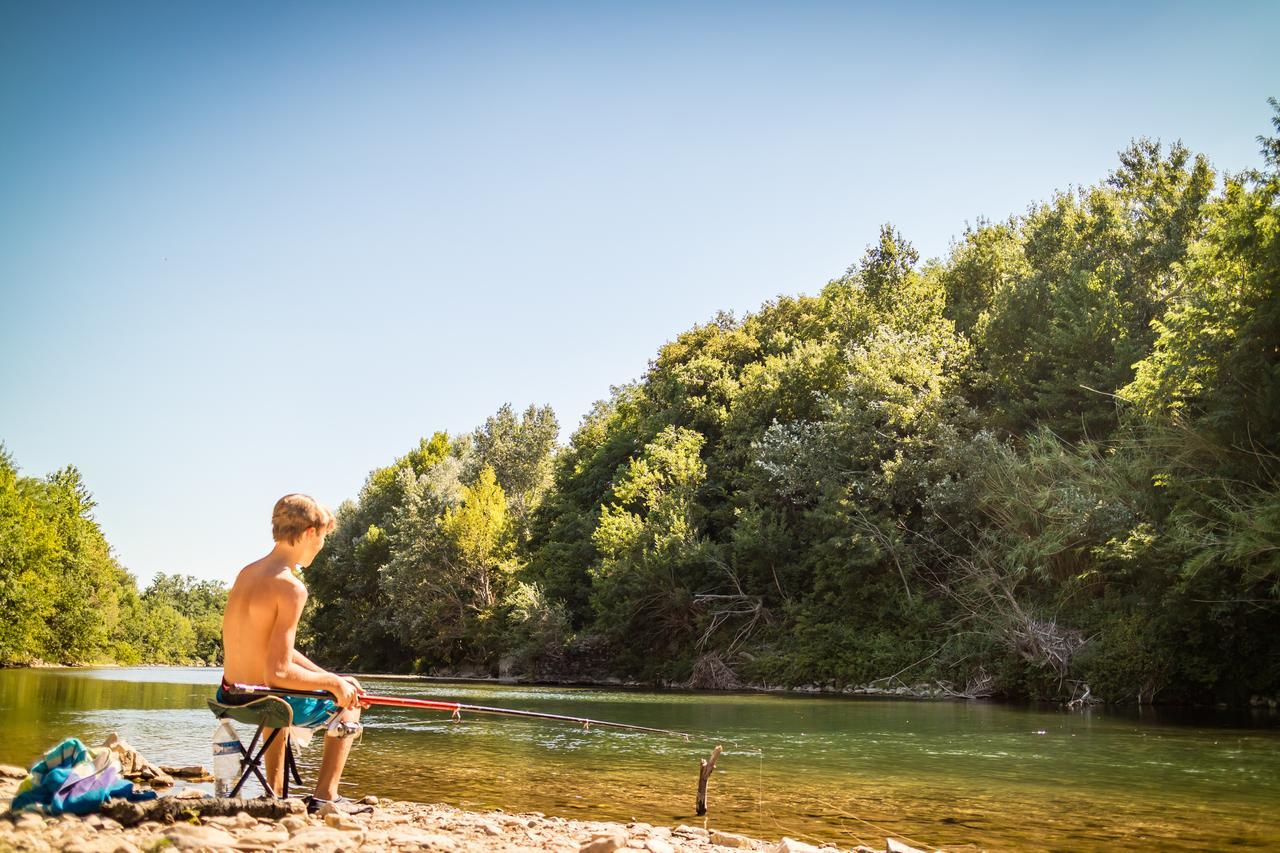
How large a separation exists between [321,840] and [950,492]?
28.4 metres

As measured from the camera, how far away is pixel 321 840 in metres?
4.71

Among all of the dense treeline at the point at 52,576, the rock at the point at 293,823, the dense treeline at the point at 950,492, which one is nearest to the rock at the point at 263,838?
the rock at the point at 293,823

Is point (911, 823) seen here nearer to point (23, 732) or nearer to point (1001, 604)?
point (23, 732)

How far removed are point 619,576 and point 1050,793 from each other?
29714 millimetres

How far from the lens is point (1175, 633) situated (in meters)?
23.1

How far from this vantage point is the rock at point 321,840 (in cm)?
454

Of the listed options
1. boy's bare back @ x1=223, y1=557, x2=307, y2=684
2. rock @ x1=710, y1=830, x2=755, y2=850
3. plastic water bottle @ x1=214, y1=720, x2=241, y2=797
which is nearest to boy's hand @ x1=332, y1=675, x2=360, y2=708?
boy's bare back @ x1=223, y1=557, x2=307, y2=684

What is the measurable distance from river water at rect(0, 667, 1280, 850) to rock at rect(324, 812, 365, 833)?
341cm

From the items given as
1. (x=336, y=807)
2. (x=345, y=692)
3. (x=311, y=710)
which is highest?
(x=345, y=692)

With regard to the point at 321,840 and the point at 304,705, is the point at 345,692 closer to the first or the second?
the point at 304,705

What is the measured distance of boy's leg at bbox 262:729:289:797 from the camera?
5445 mm

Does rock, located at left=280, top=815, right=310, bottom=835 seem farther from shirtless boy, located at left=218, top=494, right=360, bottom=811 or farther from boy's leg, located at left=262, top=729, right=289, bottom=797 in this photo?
boy's leg, located at left=262, top=729, right=289, bottom=797

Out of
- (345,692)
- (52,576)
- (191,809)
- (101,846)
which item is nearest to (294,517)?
(345,692)

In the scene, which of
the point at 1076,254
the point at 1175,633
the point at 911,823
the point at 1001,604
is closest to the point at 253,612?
the point at 911,823
